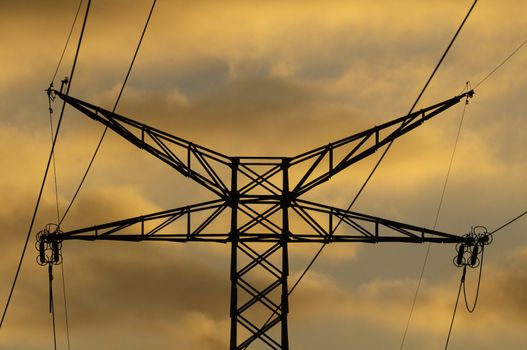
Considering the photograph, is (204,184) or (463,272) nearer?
(204,184)

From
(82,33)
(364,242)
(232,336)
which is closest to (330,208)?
(364,242)

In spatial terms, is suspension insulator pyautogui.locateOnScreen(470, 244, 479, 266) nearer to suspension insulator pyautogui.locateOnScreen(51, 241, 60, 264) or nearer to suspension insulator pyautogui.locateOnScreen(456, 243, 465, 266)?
suspension insulator pyautogui.locateOnScreen(456, 243, 465, 266)

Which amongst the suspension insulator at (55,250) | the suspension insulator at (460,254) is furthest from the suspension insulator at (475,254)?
the suspension insulator at (55,250)

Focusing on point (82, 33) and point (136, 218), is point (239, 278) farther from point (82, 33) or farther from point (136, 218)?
point (82, 33)

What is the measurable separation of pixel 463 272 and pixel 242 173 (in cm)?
928

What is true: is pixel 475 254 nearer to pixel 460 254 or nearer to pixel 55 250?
pixel 460 254

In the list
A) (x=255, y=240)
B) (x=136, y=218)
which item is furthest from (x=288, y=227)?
(x=136, y=218)

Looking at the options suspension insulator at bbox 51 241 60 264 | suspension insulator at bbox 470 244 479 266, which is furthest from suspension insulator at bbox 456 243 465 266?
suspension insulator at bbox 51 241 60 264

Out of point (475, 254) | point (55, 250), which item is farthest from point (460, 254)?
point (55, 250)

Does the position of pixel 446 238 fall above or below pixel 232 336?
above

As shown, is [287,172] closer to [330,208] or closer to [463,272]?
[330,208]

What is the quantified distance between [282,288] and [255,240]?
1.85 metres

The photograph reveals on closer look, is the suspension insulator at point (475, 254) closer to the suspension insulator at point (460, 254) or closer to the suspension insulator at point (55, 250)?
the suspension insulator at point (460, 254)

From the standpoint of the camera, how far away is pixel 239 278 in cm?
6175
